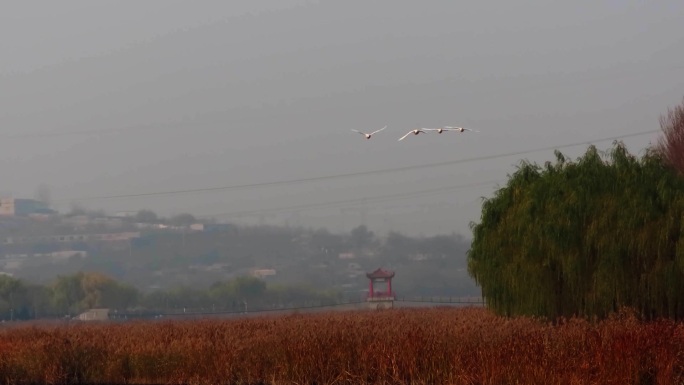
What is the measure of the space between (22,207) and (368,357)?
167387 millimetres

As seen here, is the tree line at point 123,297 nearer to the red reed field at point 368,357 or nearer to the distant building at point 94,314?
the distant building at point 94,314

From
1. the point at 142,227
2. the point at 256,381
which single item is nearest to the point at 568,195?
the point at 256,381

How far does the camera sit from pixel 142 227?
150 meters

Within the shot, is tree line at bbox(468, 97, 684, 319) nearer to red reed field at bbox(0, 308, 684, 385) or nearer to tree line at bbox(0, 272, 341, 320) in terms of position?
red reed field at bbox(0, 308, 684, 385)

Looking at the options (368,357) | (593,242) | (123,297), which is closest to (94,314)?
(123,297)

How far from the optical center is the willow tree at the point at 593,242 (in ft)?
105

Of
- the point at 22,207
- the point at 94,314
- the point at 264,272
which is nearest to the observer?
the point at 94,314

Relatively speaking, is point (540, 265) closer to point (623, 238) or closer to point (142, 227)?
point (623, 238)

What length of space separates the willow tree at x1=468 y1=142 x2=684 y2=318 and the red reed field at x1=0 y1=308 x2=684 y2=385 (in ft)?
9.79

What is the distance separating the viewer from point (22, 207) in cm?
17850

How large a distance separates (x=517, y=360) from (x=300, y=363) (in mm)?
5303

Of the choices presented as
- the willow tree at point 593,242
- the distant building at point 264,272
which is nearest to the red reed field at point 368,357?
the willow tree at point 593,242

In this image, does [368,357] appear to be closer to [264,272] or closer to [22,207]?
[264,272]

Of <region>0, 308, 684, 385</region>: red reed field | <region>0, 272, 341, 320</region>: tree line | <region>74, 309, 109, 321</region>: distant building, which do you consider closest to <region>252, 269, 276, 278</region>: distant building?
<region>0, 272, 341, 320</region>: tree line
